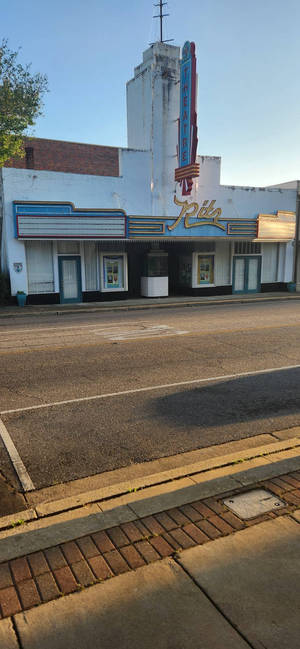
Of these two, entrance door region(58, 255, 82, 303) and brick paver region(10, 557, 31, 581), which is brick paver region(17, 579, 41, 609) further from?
entrance door region(58, 255, 82, 303)

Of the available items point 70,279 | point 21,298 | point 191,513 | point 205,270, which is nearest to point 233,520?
point 191,513

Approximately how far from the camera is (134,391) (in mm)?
7730

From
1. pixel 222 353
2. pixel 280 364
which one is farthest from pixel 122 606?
pixel 222 353

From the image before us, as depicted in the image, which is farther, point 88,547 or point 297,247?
point 297,247

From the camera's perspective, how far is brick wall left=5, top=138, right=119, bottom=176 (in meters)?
31.4

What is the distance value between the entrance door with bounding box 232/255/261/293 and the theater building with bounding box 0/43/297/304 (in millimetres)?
61

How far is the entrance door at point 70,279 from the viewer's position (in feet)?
70.2

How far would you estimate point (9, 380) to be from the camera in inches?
331

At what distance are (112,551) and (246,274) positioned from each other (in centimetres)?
2461

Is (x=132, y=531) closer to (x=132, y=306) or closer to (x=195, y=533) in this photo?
(x=195, y=533)

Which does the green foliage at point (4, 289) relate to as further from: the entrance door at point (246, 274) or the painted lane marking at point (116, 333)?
the entrance door at point (246, 274)

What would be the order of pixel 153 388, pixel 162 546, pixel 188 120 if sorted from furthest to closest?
pixel 188 120, pixel 153 388, pixel 162 546

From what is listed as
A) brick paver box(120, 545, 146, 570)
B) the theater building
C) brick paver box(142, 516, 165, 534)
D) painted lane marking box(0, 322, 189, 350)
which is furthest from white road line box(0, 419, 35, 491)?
the theater building

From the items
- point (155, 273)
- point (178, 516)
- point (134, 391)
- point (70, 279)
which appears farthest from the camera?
point (155, 273)
